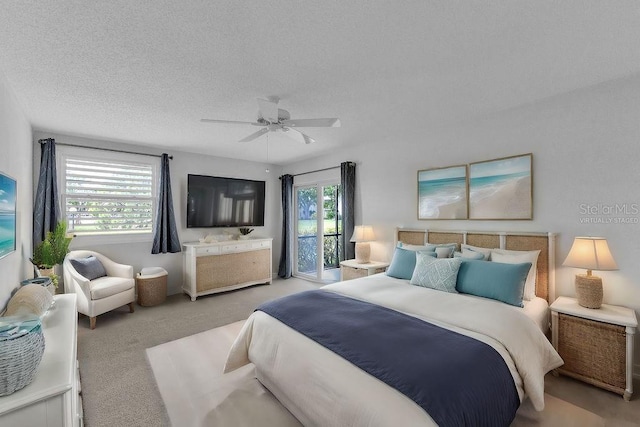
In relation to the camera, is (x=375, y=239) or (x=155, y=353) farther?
(x=375, y=239)

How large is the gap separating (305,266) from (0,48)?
507 centimetres

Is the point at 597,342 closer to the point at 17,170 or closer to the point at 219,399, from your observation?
the point at 219,399

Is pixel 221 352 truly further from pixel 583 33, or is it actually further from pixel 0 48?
pixel 583 33

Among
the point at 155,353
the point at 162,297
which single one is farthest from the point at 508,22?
the point at 162,297

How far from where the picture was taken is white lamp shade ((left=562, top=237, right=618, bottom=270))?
2338 millimetres

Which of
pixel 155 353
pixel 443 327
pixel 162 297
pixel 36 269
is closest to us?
pixel 443 327

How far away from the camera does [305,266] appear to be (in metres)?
6.09

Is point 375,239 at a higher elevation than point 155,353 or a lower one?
higher

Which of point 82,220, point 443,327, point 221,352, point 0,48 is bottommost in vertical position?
point 221,352

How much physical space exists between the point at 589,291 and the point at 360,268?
235cm

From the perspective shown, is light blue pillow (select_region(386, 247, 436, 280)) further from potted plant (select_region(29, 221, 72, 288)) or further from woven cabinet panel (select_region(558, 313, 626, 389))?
potted plant (select_region(29, 221, 72, 288))

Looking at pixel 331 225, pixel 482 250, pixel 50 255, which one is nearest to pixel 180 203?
pixel 50 255

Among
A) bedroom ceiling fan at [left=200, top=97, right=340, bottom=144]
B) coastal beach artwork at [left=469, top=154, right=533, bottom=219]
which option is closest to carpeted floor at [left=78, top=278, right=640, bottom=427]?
coastal beach artwork at [left=469, top=154, right=533, bottom=219]

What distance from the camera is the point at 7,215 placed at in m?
2.19
